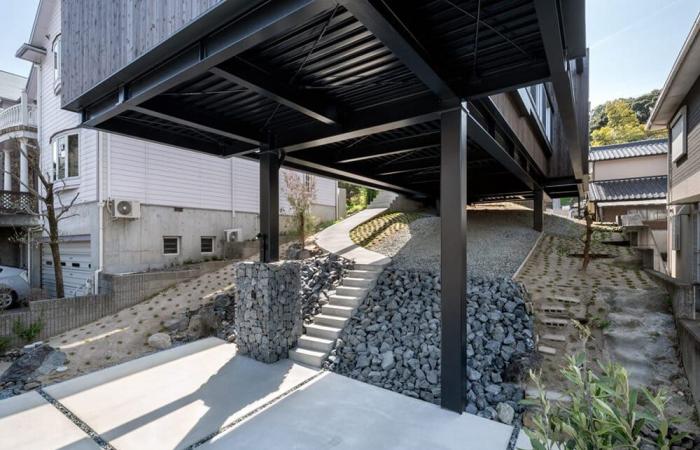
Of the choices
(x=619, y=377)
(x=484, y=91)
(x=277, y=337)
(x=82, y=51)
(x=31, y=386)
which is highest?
(x=82, y=51)

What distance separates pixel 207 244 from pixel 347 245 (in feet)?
14.4

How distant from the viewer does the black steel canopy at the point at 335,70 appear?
254 centimetres

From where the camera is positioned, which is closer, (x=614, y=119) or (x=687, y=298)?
(x=687, y=298)

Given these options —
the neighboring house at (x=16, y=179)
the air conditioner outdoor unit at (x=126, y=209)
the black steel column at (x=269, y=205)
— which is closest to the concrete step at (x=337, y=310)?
the black steel column at (x=269, y=205)

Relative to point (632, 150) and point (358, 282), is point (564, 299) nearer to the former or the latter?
point (358, 282)

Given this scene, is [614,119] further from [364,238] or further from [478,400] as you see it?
[478,400]

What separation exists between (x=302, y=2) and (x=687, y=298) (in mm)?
5764

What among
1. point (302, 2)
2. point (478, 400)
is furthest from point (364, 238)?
point (302, 2)

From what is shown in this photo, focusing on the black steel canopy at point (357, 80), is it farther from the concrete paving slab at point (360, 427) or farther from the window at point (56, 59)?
the window at point (56, 59)

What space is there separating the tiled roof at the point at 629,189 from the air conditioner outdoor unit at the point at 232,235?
15.4 m

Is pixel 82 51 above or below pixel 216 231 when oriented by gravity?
above

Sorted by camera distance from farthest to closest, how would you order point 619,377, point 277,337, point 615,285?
point 615,285 < point 277,337 < point 619,377

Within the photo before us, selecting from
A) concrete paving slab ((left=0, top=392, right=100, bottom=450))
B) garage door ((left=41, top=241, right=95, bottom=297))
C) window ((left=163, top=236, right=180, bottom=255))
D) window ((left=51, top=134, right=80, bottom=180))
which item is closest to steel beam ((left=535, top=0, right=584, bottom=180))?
concrete paving slab ((left=0, top=392, right=100, bottom=450))

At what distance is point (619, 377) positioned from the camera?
4.95 feet
